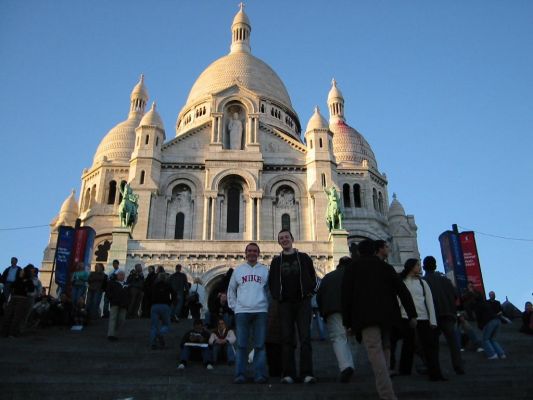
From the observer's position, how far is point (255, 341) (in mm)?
7863

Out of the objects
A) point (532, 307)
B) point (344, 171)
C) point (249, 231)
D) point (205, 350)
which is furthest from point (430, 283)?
point (344, 171)

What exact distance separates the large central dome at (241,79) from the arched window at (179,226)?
1688 centimetres

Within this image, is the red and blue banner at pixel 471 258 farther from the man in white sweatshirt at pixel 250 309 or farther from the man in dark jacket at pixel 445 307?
the man in white sweatshirt at pixel 250 309

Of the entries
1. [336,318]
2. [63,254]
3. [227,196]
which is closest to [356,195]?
[227,196]

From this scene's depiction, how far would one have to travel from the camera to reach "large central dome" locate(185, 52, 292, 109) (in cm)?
4625

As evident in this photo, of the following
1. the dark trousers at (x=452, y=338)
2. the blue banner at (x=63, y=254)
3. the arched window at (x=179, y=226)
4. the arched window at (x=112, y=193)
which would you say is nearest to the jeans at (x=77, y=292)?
the blue banner at (x=63, y=254)

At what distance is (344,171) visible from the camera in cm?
4106

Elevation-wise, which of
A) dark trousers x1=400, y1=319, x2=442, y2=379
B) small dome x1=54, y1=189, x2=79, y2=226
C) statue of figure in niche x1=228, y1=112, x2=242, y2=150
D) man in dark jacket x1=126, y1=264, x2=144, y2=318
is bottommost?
dark trousers x1=400, y1=319, x2=442, y2=379

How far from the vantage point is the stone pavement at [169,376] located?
6.75m

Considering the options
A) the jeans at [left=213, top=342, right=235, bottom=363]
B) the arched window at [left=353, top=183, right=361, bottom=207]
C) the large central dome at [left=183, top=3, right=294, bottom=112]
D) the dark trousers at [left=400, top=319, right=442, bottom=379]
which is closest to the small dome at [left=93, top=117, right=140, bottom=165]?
the large central dome at [left=183, top=3, right=294, bottom=112]

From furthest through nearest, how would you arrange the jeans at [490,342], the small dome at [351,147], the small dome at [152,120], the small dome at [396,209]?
the small dome at [351,147] → the small dome at [396,209] → the small dome at [152,120] → the jeans at [490,342]

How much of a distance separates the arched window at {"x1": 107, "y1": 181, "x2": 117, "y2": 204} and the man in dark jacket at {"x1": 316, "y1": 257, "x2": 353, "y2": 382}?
33109 millimetres

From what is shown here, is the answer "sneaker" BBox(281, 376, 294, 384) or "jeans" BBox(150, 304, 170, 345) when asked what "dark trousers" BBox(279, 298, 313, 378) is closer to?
"sneaker" BBox(281, 376, 294, 384)

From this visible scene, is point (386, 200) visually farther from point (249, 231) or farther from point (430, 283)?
point (430, 283)
